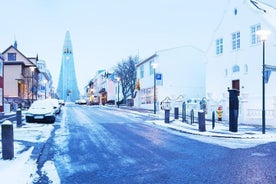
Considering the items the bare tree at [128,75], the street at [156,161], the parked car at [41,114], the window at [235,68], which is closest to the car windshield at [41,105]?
the parked car at [41,114]

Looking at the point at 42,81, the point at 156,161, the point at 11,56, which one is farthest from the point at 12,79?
the point at 156,161

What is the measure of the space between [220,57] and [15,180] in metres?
27.0

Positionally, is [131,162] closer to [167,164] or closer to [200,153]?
[167,164]

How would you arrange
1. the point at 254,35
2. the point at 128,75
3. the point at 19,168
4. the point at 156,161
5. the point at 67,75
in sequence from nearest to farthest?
1. the point at 19,168
2. the point at 156,161
3. the point at 254,35
4. the point at 128,75
5. the point at 67,75

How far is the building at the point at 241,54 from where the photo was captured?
24.3m

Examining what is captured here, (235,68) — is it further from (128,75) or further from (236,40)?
(128,75)

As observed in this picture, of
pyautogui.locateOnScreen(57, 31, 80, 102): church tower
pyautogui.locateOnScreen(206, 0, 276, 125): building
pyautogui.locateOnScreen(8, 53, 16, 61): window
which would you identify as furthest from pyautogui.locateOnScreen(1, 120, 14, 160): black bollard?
pyautogui.locateOnScreen(57, 31, 80, 102): church tower

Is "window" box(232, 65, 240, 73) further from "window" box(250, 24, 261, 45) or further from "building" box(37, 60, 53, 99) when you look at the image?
"building" box(37, 60, 53, 99)

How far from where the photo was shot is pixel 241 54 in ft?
90.6

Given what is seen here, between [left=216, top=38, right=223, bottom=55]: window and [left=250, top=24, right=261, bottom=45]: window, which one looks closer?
[left=250, top=24, right=261, bottom=45]: window

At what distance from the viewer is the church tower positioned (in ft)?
457

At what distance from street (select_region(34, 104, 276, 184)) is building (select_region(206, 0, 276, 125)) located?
11369 millimetres

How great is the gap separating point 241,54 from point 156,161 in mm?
21643

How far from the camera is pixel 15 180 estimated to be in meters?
6.37
